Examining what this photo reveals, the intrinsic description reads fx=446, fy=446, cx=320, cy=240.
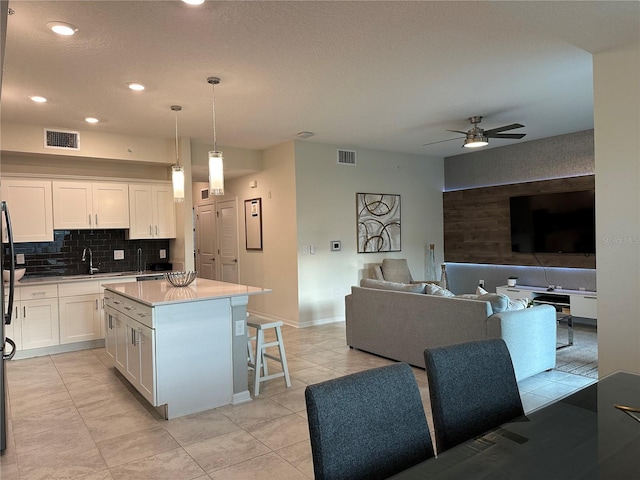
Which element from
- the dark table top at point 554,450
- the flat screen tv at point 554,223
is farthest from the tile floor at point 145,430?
the flat screen tv at point 554,223

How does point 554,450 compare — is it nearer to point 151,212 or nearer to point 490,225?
point 151,212

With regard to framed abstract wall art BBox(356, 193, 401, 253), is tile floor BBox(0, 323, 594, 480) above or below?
below

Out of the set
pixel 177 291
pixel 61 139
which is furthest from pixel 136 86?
pixel 61 139

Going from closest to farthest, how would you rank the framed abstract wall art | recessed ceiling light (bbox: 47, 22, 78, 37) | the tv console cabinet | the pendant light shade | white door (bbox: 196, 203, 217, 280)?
recessed ceiling light (bbox: 47, 22, 78, 37)
the pendant light shade
the tv console cabinet
the framed abstract wall art
white door (bbox: 196, 203, 217, 280)

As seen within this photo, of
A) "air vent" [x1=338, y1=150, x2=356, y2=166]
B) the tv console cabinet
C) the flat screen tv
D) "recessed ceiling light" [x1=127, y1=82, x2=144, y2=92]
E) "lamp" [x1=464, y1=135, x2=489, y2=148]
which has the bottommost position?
the tv console cabinet

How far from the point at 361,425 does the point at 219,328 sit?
2479 mm

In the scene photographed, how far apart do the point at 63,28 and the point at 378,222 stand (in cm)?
541

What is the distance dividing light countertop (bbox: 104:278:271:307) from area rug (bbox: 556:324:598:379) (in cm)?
307

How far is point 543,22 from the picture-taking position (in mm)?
2846

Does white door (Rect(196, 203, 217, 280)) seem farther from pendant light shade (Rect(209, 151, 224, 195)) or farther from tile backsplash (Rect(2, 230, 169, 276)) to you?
pendant light shade (Rect(209, 151, 224, 195))

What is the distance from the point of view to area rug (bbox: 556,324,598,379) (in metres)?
4.29

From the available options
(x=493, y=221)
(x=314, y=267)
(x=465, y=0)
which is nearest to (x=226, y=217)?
(x=314, y=267)

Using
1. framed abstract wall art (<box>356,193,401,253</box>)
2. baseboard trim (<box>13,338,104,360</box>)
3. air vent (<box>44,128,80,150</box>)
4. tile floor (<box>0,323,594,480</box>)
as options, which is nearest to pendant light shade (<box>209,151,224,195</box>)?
tile floor (<box>0,323,594,480</box>)

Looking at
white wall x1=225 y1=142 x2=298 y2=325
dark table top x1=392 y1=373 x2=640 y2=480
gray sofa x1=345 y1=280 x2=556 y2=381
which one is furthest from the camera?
white wall x1=225 y1=142 x2=298 y2=325
